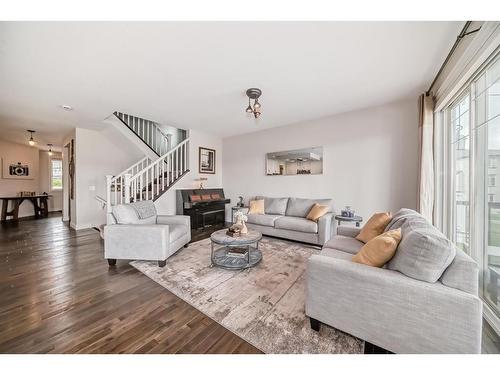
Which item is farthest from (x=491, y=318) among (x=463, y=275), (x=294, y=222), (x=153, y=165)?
(x=153, y=165)

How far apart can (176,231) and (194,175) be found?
2.57 m

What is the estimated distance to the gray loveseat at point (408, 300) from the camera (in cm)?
105

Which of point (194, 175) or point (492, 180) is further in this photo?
point (194, 175)

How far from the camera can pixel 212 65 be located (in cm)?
223

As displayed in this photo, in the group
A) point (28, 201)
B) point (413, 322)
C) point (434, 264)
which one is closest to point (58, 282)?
point (413, 322)

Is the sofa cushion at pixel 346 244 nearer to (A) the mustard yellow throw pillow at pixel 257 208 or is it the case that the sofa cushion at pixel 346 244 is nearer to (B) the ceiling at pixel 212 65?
(B) the ceiling at pixel 212 65

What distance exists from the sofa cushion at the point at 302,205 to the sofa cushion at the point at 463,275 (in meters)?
2.66

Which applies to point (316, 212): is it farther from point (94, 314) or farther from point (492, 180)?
point (94, 314)

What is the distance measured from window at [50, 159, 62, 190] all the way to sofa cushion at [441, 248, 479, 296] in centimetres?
1069

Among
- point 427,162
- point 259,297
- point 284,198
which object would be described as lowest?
point 259,297

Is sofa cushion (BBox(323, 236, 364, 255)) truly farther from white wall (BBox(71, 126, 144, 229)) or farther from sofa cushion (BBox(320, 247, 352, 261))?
white wall (BBox(71, 126, 144, 229))

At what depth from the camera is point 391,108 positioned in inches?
134

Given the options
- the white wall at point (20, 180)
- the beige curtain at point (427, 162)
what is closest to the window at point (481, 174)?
the beige curtain at point (427, 162)

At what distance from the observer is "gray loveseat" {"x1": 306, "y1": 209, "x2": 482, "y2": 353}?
41.3 inches
